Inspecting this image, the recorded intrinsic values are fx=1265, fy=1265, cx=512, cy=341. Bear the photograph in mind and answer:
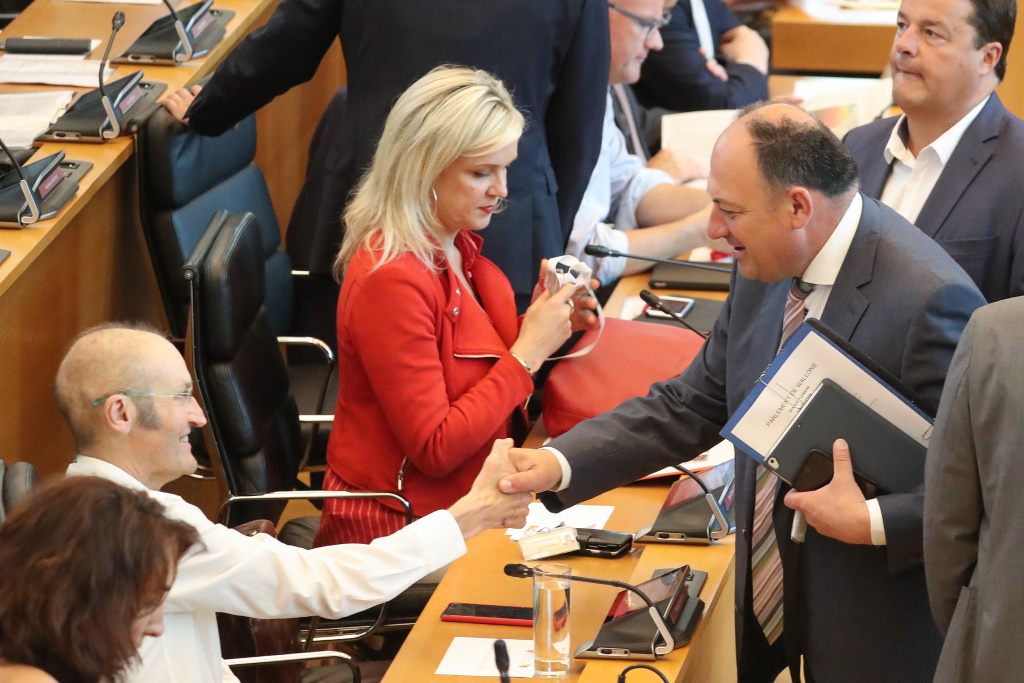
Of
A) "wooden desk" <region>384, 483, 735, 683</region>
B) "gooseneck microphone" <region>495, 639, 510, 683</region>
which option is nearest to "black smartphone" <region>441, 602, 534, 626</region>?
"wooden desk" <region>384, 483, 735, 683</region>

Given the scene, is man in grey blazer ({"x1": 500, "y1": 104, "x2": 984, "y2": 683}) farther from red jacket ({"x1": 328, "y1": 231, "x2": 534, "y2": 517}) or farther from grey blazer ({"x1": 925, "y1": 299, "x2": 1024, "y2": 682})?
red jacket ({"x1": 328, "y1": 231, "x2": 534, "y2": 517})

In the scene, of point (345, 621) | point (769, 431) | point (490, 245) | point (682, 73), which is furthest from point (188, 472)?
point (682, 73)

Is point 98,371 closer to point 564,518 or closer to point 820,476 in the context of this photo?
point 564,518

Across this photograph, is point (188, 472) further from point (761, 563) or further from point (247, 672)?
point (761, 563)

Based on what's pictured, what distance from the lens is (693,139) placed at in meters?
4.45

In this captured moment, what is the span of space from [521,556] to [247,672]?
52 centimetres

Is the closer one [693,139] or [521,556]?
[521,556]

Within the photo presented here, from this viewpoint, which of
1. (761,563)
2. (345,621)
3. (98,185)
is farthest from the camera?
(98,185)

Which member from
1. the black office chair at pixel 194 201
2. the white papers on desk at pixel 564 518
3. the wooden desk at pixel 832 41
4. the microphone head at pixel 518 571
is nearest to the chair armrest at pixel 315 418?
the black office chair at pixel 194 201

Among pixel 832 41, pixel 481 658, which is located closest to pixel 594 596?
pixel 481 658

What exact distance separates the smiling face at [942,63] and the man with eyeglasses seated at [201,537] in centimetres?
128

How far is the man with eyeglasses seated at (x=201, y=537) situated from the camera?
1887 mm

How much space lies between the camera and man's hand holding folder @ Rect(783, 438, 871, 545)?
1811 mm

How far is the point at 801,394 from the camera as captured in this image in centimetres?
185
